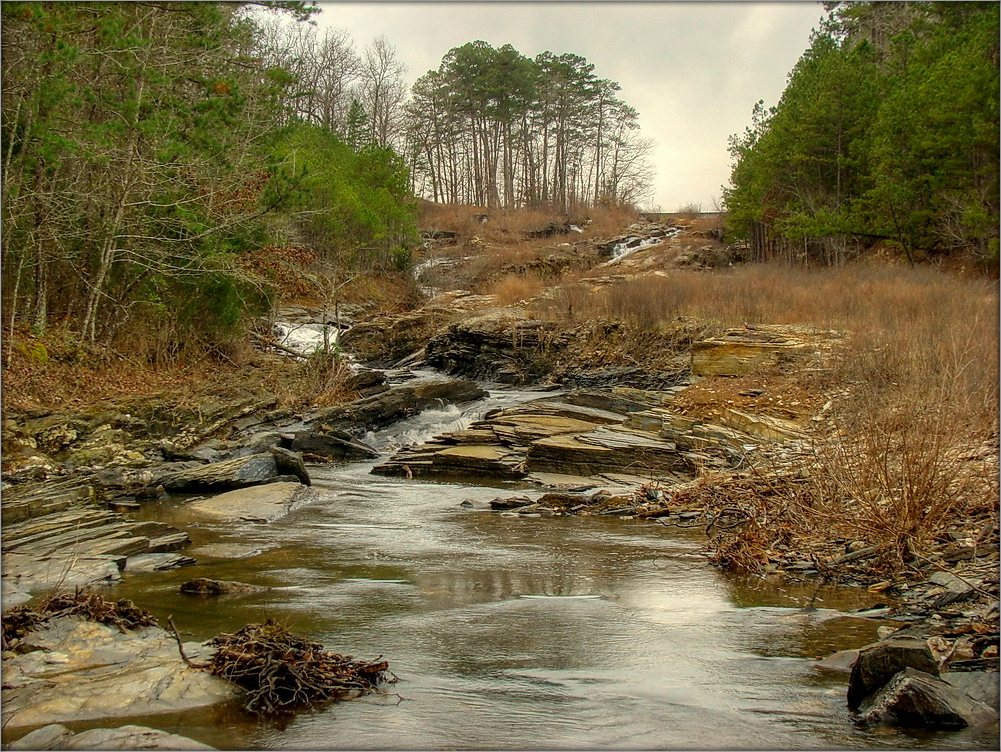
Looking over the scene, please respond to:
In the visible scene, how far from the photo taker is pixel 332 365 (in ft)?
61.4

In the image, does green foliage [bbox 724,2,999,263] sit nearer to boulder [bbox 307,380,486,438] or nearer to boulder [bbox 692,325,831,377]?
boulder [bbox 692,325,831,377]

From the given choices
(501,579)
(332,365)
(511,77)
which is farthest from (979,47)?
(511,77)

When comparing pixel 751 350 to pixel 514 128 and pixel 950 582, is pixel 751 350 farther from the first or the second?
pixel 514 128

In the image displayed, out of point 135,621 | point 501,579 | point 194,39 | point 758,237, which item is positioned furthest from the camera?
point 758,237

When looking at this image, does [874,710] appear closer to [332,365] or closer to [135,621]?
[135,621]

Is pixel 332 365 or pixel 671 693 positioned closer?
pixel 671 693

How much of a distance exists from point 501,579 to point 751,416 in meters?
8.26

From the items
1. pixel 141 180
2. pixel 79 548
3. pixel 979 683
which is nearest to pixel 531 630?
pixel 979 683

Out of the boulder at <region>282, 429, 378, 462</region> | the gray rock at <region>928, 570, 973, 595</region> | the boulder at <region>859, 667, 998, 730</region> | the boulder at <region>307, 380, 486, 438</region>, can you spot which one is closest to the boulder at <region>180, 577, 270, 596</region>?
the boulder at <region>859, 667, 998, 730</region>

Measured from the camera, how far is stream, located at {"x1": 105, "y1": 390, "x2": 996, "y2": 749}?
4047mm

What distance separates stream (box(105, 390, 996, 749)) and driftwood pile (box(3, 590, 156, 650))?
37cm

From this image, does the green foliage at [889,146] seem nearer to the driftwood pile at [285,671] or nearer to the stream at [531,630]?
the stream at [531,630]

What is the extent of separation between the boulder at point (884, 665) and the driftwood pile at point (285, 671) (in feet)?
8.12

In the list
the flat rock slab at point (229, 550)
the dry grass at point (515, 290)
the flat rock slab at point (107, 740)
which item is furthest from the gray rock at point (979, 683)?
the dry grass at point (515, 290)
